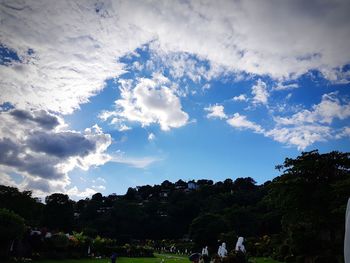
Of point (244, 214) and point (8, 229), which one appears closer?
point (8, 229)

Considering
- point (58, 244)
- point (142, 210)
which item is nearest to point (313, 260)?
point (58, 244)

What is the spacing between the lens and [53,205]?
253 feet

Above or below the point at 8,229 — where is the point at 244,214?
above

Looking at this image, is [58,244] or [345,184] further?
[58,244]

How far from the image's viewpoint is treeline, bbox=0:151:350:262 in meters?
29.4

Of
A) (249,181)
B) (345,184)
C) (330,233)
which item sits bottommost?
(330,233)

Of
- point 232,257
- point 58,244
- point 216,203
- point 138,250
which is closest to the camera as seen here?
point 232,257

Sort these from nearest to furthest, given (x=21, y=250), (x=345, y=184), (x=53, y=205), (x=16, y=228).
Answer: (x=345, y=184) < (x=16, y=228) < (x=21, y=250) < (x=53, y=205)

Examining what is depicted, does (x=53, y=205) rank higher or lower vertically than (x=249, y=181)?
lower

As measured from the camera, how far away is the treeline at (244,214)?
96.3ft

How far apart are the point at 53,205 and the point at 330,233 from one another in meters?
61.2


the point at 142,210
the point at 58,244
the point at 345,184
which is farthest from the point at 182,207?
the point at 345,184

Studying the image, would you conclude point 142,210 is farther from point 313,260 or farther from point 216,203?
point 313,260

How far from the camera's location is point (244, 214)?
71625mm
